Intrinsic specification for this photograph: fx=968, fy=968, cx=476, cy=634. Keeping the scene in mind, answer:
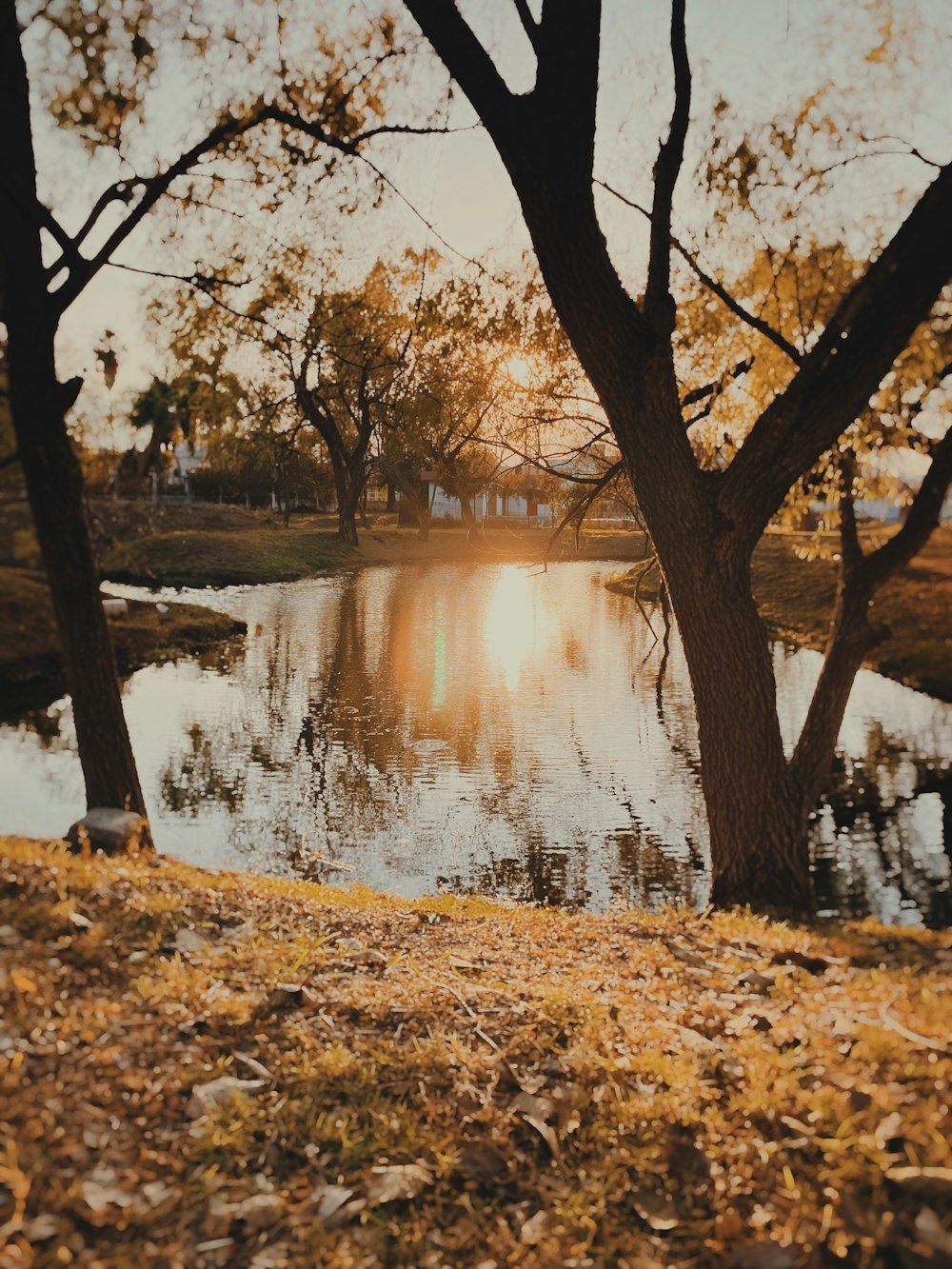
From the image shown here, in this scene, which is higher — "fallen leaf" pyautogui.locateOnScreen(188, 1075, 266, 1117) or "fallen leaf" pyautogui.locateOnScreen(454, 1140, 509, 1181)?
"fallen leaf" pyautogui.locateOnScreen(188, 1075, 266, 1117)

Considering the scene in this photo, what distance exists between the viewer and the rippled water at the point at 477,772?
369 inches

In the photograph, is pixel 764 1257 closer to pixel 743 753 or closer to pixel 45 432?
pixel 743 753

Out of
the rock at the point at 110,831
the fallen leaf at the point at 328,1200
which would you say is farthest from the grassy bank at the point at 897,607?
the fallen leaf at the point at 328,1200

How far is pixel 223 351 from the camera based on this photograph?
360 inches

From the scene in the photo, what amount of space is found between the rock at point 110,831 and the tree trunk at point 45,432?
2.24 ft

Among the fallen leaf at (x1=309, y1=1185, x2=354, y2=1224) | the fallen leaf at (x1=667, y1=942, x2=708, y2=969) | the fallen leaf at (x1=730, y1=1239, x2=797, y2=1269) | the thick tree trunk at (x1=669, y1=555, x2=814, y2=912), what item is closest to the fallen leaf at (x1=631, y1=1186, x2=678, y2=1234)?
the fallen leaf at (x1=730, y1=1239, x2=797, y2=1269)

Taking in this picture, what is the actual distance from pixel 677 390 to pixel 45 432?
4.64 m

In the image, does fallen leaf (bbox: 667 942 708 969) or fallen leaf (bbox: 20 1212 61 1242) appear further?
fallen leaf (bbox: 667 942 708 969)

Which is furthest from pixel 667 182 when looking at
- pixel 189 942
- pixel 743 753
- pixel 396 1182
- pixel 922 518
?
pixel 396 1182

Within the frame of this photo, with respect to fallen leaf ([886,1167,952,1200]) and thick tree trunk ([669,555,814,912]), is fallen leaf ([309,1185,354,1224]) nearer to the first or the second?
fallen leaf ([886,1167,952,1200])

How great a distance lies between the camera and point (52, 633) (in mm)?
18828

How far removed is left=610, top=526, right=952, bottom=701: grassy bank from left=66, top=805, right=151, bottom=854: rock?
12941 mm

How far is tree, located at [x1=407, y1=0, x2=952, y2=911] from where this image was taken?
5.98 metres

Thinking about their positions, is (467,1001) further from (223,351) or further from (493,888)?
(223,351)
